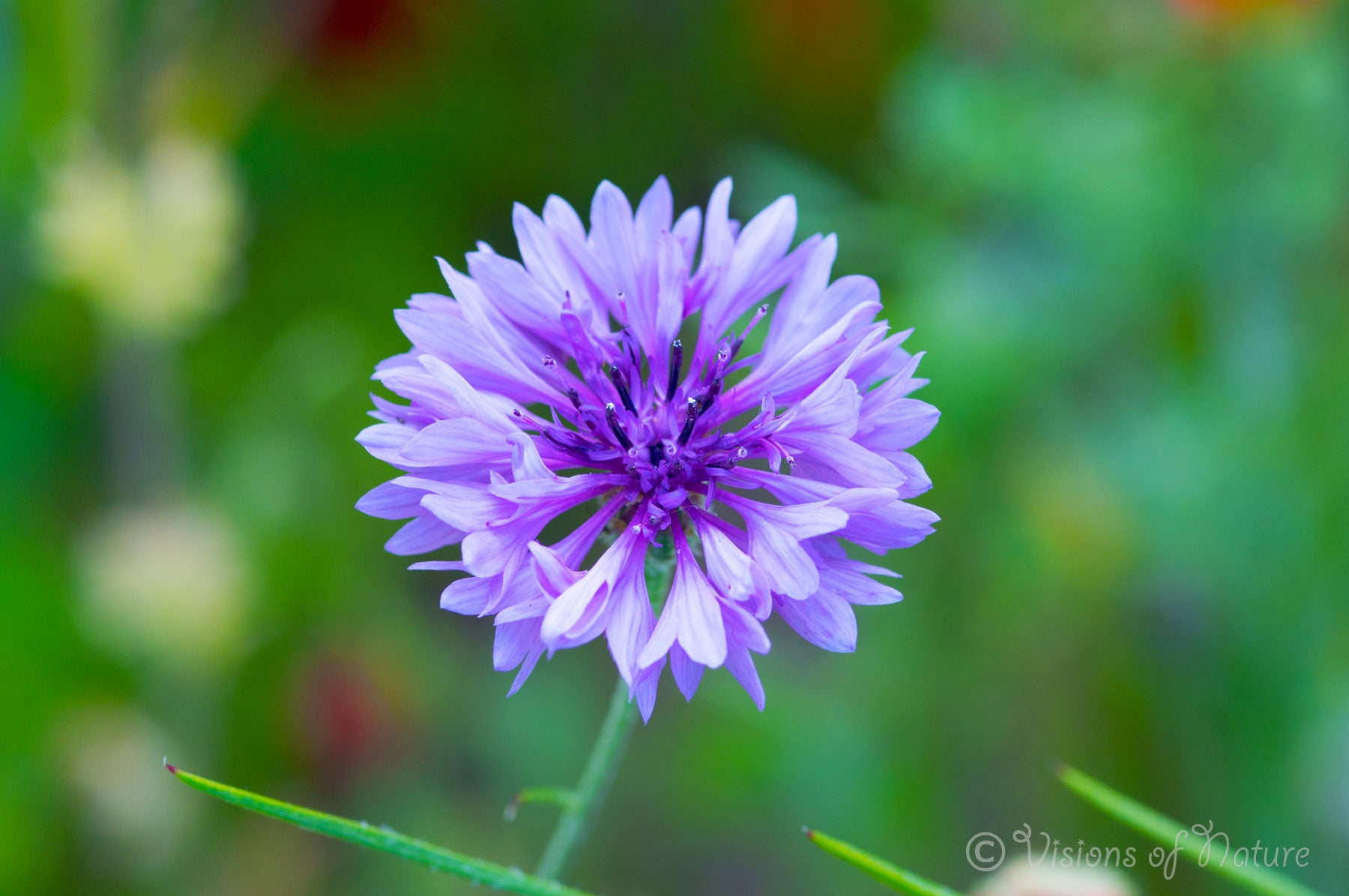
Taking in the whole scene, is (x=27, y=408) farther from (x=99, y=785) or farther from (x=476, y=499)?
(x=476, y=499)

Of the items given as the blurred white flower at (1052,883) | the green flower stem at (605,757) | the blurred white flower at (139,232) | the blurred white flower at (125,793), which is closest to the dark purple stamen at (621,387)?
the green flower stem at (605,757)

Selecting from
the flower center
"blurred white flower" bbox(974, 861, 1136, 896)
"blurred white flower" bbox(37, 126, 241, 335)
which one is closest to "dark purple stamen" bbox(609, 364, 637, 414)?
the flower center

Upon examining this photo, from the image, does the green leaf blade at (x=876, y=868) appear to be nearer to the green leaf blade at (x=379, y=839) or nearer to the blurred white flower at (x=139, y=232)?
the green leaf blade at (x=379, y=839)

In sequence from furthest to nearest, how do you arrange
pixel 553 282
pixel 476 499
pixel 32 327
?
pixel 32 327, pixel 553 282, pixel 476 499

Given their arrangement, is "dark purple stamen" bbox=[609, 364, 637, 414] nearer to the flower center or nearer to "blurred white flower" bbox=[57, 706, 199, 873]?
the flower center

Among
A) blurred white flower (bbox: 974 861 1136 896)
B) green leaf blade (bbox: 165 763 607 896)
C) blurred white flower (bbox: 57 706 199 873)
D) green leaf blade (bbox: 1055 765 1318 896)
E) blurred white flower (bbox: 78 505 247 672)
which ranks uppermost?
green leaf blade (bbox: 1055 765 1318 896)

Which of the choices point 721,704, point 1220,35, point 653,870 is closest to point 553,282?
point 721,704
